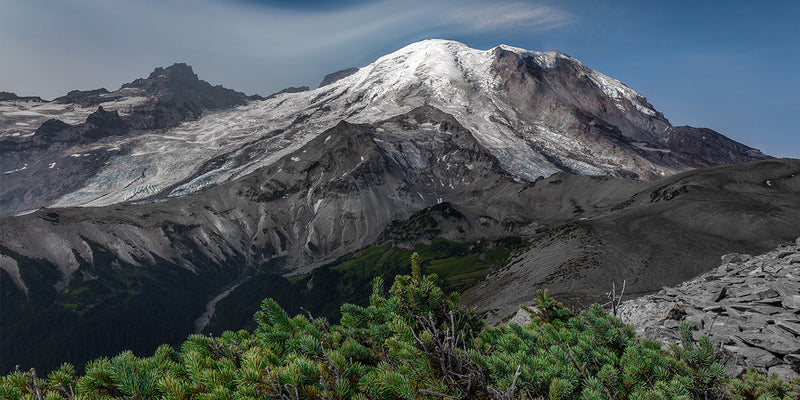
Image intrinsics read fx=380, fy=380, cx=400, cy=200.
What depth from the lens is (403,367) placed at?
4.97 metres

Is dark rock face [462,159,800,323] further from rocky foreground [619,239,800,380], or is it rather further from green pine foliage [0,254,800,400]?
green pine foliage [0,254,800,400]

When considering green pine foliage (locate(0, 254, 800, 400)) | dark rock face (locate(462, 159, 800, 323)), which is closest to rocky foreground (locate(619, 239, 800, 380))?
green pine foliage (locate(0, 254, 800, 400))

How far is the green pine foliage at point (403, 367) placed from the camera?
4.50m

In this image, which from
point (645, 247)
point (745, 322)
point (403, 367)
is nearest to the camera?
point (403, 367)

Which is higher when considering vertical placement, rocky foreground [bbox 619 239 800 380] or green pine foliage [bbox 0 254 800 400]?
green pine foliage [bbox 0 254 800 400]

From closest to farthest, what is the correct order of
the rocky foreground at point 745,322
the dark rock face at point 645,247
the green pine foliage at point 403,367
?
the green pine foliage at point 403,367
the rocky foreground at point 745,322
the dark rock face at point 645,247

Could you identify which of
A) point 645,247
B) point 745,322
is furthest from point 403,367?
point 645,247

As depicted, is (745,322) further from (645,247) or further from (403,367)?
(645,247)

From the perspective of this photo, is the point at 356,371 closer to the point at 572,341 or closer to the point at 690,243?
the point at 572,341

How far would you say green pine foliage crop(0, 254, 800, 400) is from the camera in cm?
450

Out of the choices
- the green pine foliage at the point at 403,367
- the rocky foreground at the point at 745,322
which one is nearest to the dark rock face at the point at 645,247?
the rocky foreground at the point at 745,322

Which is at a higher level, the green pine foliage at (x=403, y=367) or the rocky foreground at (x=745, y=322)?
the green pine foliage at (x=403, y=367)

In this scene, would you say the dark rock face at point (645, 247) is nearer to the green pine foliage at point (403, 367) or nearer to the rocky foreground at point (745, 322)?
the rocky foreground at point (745, 322)

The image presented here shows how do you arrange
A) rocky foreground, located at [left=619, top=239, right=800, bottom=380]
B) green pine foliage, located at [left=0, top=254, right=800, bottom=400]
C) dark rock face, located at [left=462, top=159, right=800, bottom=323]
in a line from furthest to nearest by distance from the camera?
dark rock face, located at [left=462, top=159, right=800, bottom=323], rocky foreground, located at [left=619, top=239, right=800, bottom=380], green pine foliage, located at [left=0, top=254, right=800, bottom=400]
